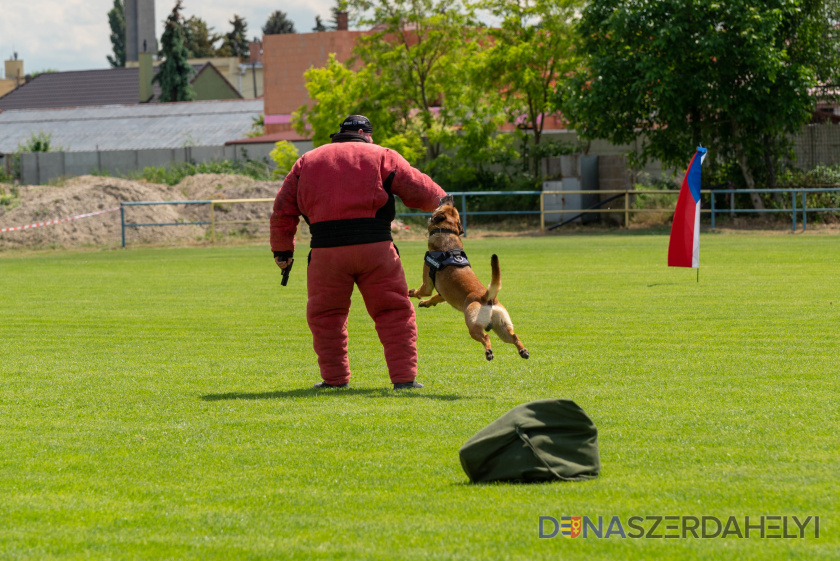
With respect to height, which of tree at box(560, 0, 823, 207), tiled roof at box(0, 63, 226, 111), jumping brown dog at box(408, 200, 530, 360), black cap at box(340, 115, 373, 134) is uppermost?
tiled roof at box(0, 63, 226, 111)

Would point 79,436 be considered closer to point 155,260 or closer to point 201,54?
point 155,260

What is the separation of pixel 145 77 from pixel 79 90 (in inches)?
329

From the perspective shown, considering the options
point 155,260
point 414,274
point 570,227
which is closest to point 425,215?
point 570,227

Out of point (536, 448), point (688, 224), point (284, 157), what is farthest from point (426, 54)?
point (536, 448)

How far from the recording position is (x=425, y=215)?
3284cm

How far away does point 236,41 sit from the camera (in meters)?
109

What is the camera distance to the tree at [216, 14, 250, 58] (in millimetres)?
108044

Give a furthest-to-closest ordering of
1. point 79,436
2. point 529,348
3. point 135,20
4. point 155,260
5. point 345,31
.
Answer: point 135,20
point 345,31
point 155,260
point 529,348
point 79,436

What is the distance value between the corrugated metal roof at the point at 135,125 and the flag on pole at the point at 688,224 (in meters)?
43.8

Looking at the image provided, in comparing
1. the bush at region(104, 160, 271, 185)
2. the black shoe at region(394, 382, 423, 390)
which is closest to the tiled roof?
the bush at region(104, 160, 271, 185)

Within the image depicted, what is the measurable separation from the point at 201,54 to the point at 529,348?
10346cm

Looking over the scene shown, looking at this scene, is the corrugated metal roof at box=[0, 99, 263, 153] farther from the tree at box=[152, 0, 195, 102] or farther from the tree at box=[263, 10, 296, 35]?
the tree at box=[263, 10, 296, 35]

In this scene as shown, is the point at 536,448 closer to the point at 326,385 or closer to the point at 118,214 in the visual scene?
the point at 326,385

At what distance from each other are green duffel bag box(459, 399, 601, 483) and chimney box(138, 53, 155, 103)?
80140mm
